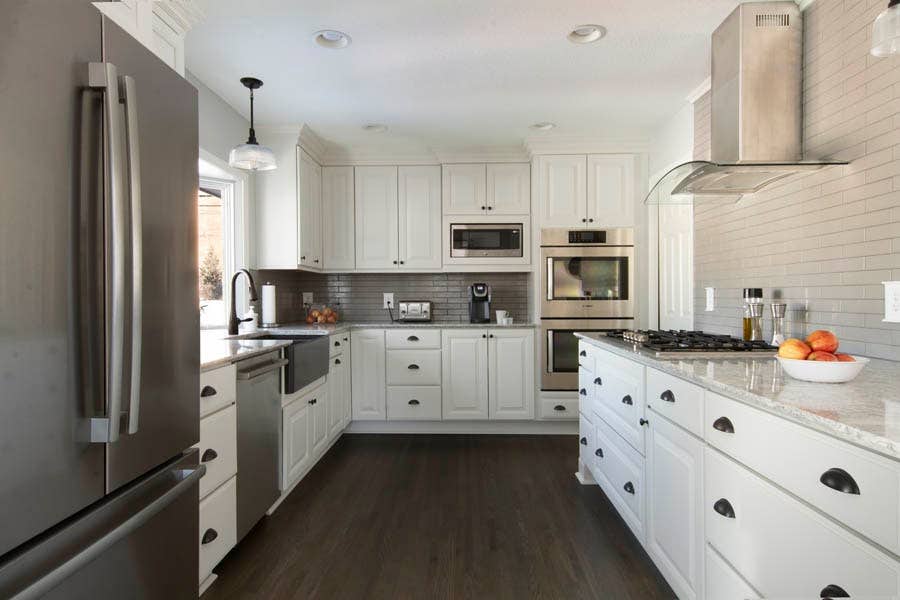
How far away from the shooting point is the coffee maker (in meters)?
4.21

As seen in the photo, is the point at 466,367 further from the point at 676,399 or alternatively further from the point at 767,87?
the point at 767,87

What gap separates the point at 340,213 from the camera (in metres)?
4.19

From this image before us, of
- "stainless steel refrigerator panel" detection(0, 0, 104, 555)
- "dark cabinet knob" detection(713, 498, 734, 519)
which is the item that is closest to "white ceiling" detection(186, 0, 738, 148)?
"stainless steel refrigerator panel" detection(0, 0, 104, 555)

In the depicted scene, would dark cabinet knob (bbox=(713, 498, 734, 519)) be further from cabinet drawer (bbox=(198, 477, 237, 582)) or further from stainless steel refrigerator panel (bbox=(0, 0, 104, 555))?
cabinet drawer (bbox=(198, 477, 237, 582))

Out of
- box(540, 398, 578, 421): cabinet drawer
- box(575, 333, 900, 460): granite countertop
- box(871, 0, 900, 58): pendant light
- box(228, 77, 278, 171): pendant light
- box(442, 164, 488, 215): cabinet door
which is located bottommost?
box(540, 398, 578, 421): cabinet drawer

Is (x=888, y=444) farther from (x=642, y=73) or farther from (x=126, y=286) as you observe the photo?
(x=642, y=73)

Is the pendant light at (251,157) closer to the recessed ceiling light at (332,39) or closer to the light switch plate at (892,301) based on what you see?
the recessed ceiling light at (332,39)

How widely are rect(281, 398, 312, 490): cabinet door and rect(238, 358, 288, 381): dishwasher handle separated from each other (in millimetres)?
292

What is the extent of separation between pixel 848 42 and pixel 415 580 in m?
2.71

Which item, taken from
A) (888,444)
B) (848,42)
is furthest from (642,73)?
(888,444)

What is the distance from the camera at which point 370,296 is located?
4473 mm

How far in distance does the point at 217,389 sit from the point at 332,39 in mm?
1766

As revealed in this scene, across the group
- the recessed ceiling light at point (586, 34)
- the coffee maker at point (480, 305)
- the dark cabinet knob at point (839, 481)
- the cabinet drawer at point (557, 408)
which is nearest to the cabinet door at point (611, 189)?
the coffee maker at point (480, 305)

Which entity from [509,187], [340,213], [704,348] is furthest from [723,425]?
[340,213]
